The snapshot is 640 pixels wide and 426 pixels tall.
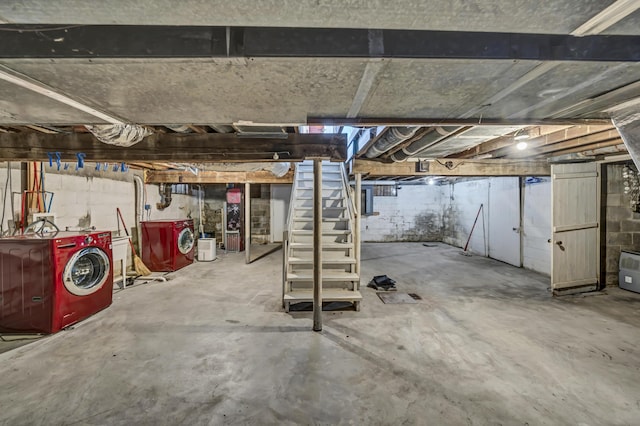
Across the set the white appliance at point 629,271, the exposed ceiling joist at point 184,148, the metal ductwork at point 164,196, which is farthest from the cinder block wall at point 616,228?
the metal ductwork at point 164,196

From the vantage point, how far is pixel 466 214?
7.81 meters

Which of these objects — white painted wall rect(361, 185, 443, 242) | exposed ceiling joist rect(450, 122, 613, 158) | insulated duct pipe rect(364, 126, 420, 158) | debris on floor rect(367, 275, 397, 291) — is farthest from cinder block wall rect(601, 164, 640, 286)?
white painted wall rect(361, 185, 443, 242)

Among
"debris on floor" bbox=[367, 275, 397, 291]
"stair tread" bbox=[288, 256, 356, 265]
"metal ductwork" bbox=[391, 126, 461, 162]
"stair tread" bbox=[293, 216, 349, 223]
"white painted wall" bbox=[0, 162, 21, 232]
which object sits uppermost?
"metal ductwork" bbox=[391, 126, 461, 162]

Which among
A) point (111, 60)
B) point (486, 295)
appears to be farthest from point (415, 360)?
point (111, 60)

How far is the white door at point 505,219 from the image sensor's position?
577cm

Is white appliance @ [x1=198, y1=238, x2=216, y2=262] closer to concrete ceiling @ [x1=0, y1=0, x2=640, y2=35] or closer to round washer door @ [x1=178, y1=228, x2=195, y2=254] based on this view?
round washer door @ [x1=178, y1=228, x2=195, y2=254]

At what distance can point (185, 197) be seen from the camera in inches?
284

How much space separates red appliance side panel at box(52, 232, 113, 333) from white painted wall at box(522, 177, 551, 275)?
7089 millimetres

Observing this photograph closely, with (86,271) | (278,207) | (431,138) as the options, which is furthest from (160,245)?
(431,138)

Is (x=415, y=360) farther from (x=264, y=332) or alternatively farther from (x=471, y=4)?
(x=471, y=4)

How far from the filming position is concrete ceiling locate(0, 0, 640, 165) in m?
0.68

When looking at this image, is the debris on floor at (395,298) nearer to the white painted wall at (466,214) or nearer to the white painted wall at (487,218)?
the white painted wall at (487,218)

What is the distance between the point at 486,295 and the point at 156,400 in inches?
163

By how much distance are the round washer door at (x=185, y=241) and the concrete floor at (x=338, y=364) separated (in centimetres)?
167
